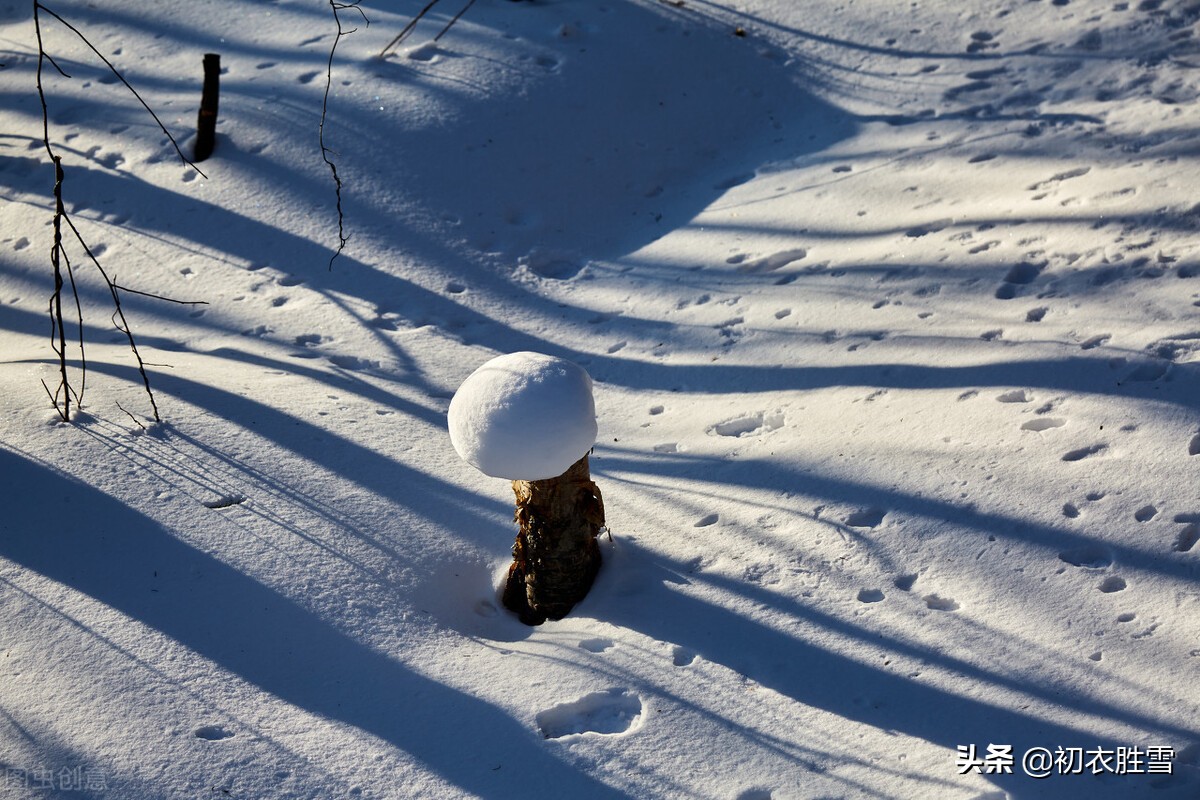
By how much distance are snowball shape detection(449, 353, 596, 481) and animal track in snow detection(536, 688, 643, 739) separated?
67cm

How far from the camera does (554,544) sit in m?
3.20

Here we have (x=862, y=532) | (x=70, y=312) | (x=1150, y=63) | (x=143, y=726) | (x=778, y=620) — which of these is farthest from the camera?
(x=1150, y=63)

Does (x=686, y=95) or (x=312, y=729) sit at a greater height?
(x=686, y=95)

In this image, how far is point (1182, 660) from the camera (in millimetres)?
2721

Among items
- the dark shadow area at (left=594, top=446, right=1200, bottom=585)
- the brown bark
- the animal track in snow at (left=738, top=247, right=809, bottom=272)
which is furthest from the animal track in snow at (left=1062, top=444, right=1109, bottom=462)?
the animal track in snow at (left=738, top=247, right=809, bottom=272)

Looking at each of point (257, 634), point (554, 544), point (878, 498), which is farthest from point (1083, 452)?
point (257, 634)

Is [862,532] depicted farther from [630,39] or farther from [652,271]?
[630,39]

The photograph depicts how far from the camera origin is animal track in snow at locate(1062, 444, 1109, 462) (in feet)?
11.1

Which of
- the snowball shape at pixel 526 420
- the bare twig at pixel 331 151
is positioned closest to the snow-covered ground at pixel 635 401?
the bare twig at pixel 331 151

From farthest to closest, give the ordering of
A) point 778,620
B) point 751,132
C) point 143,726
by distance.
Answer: point 751,132
point 778,620
point 143,726

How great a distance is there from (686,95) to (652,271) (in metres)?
1.69

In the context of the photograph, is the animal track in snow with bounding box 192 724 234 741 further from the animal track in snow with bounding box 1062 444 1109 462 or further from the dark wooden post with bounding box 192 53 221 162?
the dark wooden post with bounding box 192 53 221 162

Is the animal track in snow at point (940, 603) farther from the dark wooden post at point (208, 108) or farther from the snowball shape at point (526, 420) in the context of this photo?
the dark wooden post at point (208, 108)

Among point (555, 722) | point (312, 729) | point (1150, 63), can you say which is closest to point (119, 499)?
point (312, 729)
